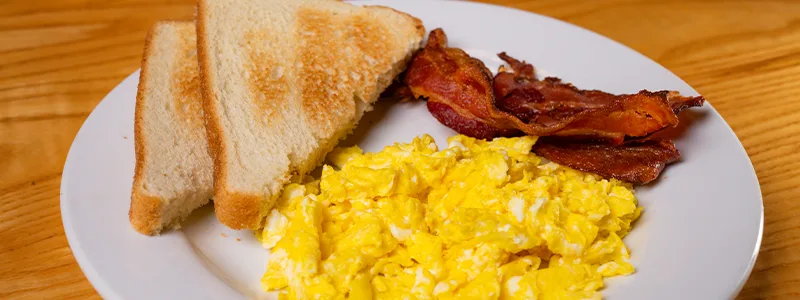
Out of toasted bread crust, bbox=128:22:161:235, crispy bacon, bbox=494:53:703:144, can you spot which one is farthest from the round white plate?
crispy bacon, bbox=494:53:703:144

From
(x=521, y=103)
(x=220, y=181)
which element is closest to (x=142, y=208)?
(x=220, y=181)

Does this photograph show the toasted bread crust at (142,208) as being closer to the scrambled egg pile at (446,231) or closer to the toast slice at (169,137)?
the toast slice at (169,137)

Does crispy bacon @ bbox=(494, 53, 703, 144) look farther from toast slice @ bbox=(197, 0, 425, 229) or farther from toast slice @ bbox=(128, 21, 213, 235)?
toast slice @ bbox=(128, 21, 213, 235)

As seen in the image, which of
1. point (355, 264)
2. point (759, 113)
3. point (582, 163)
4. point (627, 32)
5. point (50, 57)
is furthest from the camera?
point (627, 32)

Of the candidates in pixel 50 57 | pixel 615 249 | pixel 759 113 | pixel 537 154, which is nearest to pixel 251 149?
pixel 537 154

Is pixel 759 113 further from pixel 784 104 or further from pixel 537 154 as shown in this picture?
pixel 537 154

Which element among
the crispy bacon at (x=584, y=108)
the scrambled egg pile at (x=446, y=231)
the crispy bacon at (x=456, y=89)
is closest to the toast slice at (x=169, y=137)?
the scrambled egg pile at (x=446, y=231)

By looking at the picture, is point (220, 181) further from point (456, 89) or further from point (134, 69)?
point (134, 69)
